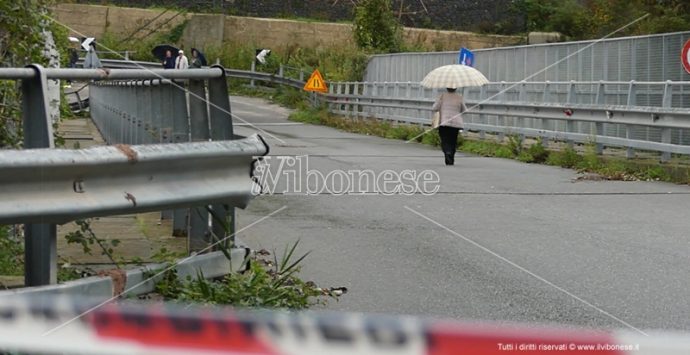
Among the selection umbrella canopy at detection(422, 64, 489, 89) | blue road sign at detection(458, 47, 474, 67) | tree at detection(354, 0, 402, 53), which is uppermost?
tree at detection(354, 0, 402, 53)

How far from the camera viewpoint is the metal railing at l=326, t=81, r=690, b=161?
61.5ft

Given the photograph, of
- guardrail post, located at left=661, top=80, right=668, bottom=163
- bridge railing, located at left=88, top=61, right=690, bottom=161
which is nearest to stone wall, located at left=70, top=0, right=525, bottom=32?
bridge railing, located at left=88, top=61, right=690, bottom=161

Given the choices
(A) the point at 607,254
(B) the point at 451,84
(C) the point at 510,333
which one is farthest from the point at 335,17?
(C) the point at 510,333

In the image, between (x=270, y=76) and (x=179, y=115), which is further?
(x=270, y=76)

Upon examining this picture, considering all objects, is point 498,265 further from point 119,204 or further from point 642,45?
point 642,45

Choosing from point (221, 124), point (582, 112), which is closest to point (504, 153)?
point (582, 112)

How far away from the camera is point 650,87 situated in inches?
842

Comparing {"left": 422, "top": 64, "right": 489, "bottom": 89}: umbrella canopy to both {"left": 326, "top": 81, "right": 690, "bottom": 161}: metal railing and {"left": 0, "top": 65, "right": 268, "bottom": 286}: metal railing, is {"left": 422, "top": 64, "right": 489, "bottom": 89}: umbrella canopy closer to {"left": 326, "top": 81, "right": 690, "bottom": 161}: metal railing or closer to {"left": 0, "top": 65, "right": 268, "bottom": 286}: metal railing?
{"left": 326, "top": 81, "right": 690, "bottom": 161}: metal railing

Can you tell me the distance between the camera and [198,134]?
7.46 m

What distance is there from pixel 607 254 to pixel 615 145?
11101 millimetres

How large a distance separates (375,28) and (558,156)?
2606 cm

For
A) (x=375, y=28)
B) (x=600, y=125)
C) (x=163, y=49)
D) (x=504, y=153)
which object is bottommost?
(x=504, y=153)

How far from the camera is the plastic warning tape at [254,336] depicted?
2.02 meters

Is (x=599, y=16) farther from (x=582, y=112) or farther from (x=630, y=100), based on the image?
(x=630, y=100)
